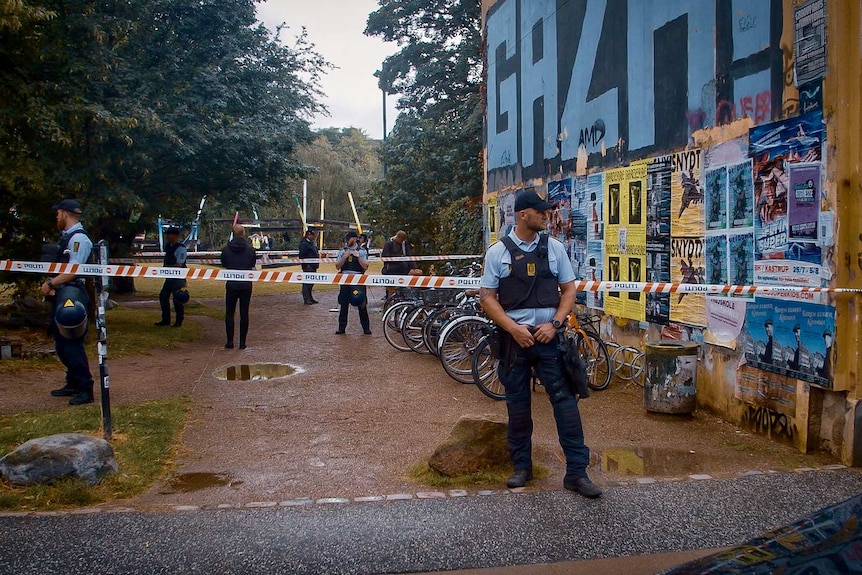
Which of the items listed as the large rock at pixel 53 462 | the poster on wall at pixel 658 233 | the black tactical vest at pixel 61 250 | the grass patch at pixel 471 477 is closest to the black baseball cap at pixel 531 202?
the grass patch at pixel 471 477

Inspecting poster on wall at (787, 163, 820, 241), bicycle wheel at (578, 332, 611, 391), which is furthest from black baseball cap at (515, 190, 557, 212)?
bicycle wheel at (578, 332, 611, 391)

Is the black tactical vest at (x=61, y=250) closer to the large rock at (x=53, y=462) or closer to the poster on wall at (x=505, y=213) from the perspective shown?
the large rock at (x=53, y=462)

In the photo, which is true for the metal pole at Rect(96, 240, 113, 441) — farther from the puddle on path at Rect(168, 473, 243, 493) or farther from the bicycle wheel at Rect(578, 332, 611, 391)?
the bicycle wheel at Rect(578, 332, 611, 391)

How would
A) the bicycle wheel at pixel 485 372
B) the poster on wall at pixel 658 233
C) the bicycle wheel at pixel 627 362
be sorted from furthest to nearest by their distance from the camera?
1. the bicycle wheel at pixel 627 362
2. the bicycle wheel at pixel 485 372
3. the poster on wall at pixel 658 233

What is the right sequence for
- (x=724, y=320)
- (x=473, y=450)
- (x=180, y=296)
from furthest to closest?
(x=180, y=296) < (x=724, y=320) < (x=473, y=450)

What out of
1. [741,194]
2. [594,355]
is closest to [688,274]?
[741,194]

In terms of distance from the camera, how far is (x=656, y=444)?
21.9 feet

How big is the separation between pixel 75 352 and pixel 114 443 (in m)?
1.89

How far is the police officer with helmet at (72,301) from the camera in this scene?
7.76m

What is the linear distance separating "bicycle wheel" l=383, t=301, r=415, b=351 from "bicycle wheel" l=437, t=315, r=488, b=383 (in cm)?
259

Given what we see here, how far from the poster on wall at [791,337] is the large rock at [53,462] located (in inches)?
201

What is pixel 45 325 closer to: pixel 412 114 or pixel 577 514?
pixel 577 514

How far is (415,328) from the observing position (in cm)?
1213

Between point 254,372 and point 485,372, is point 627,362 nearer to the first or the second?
point 485,372
